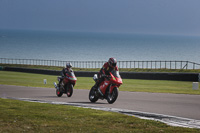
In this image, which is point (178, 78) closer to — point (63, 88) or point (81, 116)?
point (63, 88)

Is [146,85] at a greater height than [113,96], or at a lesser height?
greater

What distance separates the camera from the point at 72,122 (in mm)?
9828

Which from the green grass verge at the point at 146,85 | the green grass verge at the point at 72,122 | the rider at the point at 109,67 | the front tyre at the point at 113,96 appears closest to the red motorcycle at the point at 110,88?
the front tyre at the point at 113,96

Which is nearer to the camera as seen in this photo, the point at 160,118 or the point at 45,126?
the point at 45,126

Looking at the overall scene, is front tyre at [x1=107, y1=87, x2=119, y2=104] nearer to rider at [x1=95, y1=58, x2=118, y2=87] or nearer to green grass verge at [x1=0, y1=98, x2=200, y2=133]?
rider at [x1=95, y1=58, x2=118, y2=87]

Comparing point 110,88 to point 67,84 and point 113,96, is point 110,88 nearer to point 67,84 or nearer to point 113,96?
point 113,96

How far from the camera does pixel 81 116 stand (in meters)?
10.8

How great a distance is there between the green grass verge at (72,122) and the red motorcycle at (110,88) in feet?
7.95

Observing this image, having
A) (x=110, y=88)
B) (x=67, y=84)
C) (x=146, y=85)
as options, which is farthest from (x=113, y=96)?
(x=146, y=85)

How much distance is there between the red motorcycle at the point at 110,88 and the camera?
14156 millimetres

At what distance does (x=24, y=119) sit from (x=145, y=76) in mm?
26133

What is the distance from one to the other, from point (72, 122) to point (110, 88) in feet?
16.3

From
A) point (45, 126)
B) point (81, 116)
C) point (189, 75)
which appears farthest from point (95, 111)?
point (189, 75)

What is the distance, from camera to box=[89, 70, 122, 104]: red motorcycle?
14.2 meters
